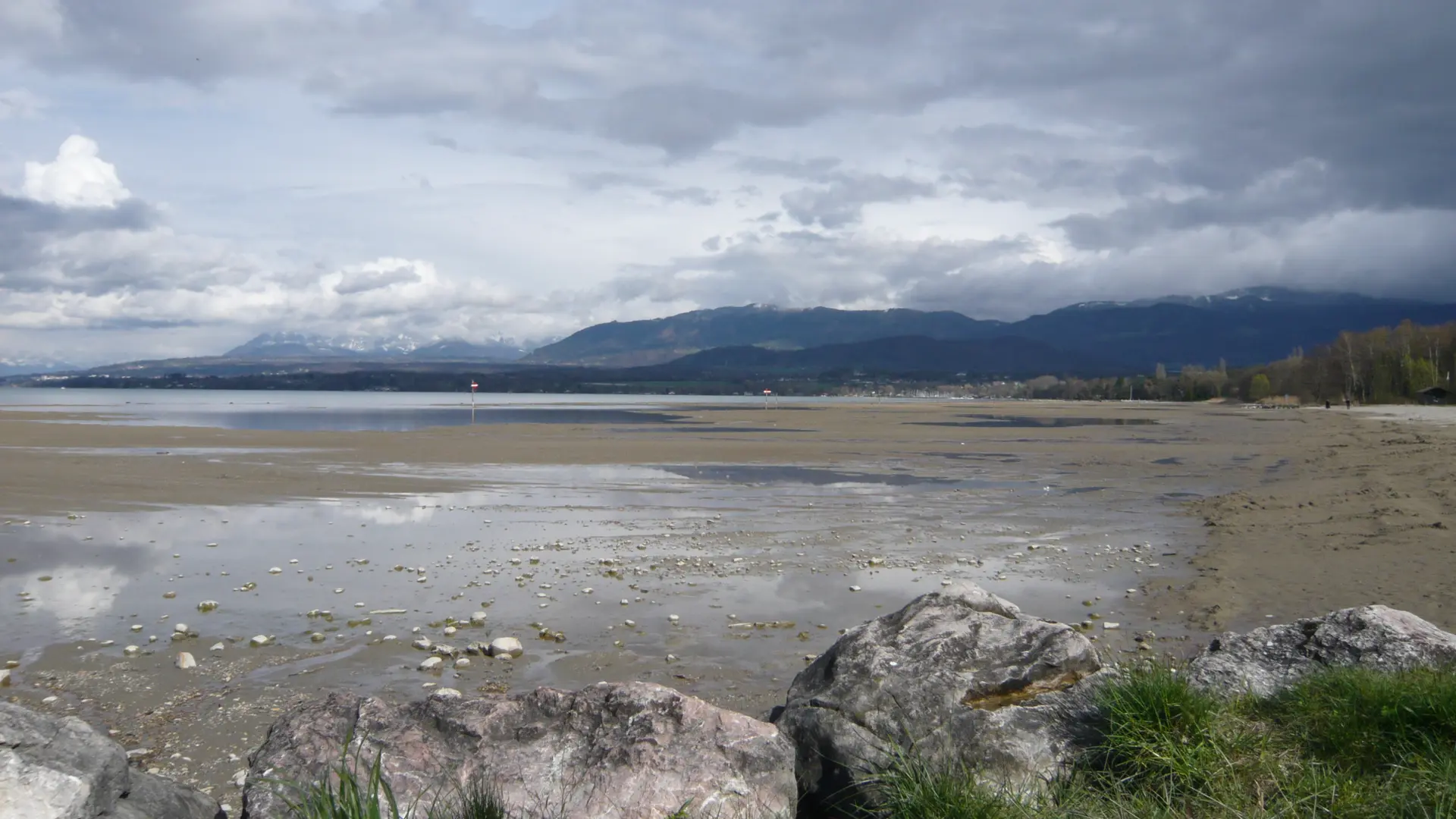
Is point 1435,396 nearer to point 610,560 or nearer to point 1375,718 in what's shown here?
point 610,560

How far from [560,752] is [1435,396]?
4728 inches

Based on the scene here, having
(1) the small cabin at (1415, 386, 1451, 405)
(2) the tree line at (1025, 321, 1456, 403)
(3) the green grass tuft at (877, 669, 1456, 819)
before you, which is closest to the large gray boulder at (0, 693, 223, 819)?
(3) the green grass tuft at (877, 669, 1456, 819)

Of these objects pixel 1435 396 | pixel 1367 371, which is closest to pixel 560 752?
pixel 1435 396

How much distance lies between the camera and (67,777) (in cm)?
416

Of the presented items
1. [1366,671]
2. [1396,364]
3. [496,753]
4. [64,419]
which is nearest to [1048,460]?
[1366,671]

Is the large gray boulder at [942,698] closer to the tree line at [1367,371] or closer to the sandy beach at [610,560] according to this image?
the sandy beach at [610,560]

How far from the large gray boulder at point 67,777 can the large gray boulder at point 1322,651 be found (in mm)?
5868

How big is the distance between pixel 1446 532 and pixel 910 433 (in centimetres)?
3848

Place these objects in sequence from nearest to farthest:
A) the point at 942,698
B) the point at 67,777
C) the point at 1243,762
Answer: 1. the point at 67,777
2. the point at 1243,762
3. the point at 942,698

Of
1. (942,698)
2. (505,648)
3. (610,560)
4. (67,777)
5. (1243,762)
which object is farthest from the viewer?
(610,560)

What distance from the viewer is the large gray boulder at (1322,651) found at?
570 cm

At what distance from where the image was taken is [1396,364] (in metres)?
109

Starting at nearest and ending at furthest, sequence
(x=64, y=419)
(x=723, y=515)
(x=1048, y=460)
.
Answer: (x=723, y=515) → (x=1048, y=460) → (x=64, y=419)

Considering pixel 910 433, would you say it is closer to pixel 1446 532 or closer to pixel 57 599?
pixel 1446 532
